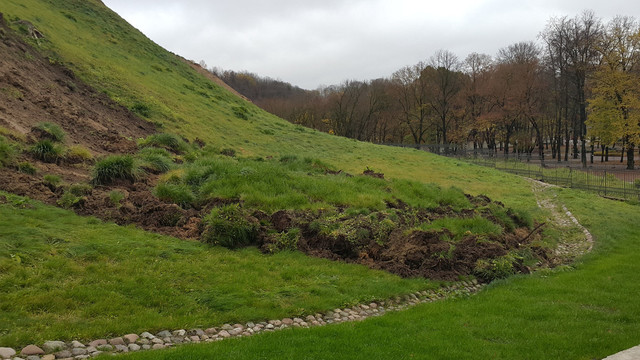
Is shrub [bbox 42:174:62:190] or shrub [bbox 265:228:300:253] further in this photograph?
shrub [bbox 42:174:62:190]

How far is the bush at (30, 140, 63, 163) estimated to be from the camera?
35.2ft

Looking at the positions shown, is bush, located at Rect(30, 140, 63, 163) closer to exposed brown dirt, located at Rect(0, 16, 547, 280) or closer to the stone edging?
exposed brown dirt, located at Rect(0, 16, 547, 280)

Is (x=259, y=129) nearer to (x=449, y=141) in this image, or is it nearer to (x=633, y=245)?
Result: (x=633, y=245)

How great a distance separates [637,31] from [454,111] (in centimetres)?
2638

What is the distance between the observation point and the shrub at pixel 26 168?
966cm

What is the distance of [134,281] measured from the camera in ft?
20.5

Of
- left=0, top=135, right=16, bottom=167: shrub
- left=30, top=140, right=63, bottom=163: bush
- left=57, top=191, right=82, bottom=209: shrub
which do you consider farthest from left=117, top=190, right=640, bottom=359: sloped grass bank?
left=30, top=140, right=63, bottom=163: bush

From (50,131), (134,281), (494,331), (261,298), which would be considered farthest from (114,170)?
(494,331)

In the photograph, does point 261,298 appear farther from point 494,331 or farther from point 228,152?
point 228,152

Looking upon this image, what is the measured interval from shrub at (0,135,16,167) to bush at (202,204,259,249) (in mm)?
5124

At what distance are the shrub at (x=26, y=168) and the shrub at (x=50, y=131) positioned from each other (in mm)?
2507

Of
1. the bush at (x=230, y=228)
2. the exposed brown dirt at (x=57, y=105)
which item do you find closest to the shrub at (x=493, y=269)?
the bush at (x=230, y=228)

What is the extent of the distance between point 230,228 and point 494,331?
5.64 meters

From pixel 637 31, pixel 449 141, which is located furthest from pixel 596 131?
pixel 449 141
